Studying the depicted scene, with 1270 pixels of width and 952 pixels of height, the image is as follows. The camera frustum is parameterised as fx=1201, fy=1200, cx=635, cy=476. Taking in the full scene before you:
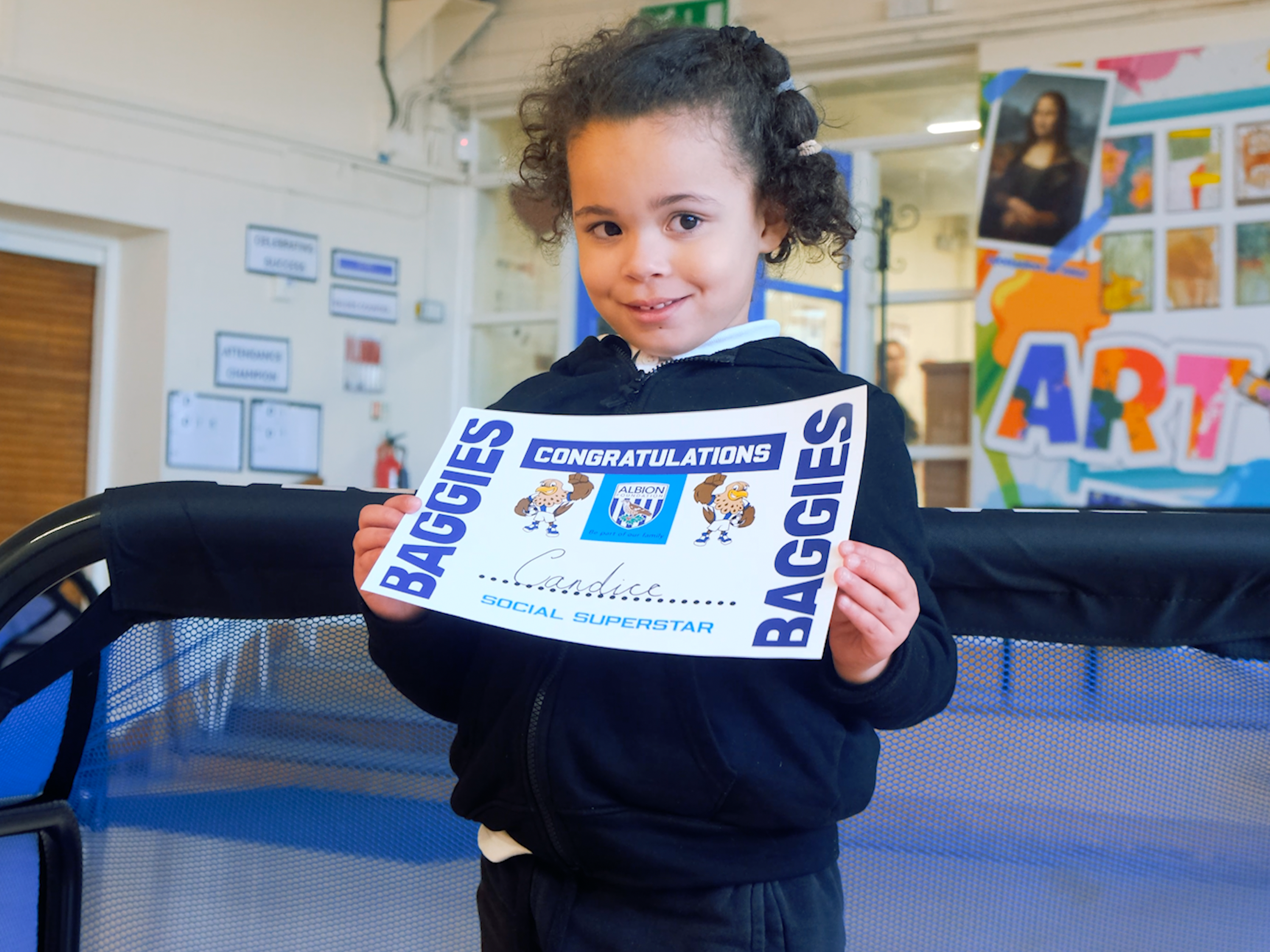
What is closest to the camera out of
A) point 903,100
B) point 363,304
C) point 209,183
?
point 209,183

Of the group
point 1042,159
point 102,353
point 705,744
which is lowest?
point 705,744

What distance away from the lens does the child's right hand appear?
2.64 feet

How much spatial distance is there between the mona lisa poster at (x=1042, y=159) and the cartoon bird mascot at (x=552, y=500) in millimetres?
5473

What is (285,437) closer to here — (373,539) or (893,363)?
(893,363)

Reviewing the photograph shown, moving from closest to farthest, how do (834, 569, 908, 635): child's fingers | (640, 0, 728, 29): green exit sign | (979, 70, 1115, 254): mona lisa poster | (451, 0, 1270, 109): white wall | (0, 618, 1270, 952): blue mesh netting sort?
(834, 569, 908, 635): child's fingers → (0, 618, 1270, 952): blue mesh netting → (451, 0, 1270, 109): white wall → (979, 70, 1115, 254): mona lisa poster → (640, 0, 728, 29): green exit sign

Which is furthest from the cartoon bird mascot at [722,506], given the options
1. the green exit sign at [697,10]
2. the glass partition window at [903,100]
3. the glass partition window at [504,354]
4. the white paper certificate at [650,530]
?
the glass partition window at [504,354]

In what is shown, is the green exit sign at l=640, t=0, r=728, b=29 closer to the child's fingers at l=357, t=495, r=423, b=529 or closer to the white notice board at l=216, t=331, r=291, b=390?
the white notice board at l=216, t=331, r=291, b=390

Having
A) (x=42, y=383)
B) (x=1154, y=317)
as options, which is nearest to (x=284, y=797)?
(x=1154, y=317)

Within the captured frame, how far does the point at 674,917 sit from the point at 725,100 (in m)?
0.57

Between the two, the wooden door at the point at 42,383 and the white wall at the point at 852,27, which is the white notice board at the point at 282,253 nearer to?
the wooden door at the point at 42,383

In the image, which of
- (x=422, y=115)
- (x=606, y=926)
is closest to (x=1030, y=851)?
(x=606, y=926)

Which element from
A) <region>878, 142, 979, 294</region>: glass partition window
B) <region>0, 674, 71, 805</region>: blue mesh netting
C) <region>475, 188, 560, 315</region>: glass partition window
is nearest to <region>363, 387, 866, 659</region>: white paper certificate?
<region>0, 674, 71, 805</region>: blue mesh netting

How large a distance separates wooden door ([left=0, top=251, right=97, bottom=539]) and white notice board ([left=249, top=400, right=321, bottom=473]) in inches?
34.6

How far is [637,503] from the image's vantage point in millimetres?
758
